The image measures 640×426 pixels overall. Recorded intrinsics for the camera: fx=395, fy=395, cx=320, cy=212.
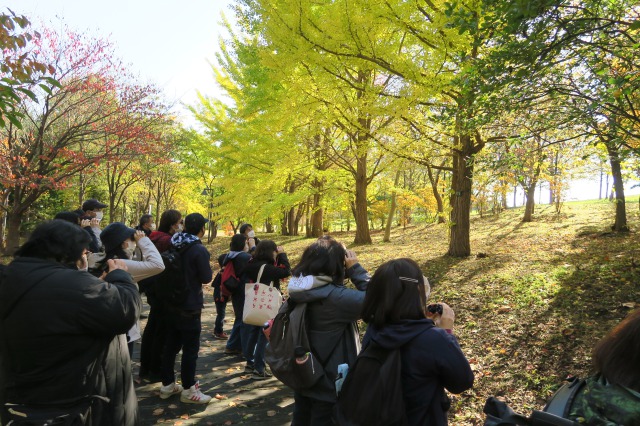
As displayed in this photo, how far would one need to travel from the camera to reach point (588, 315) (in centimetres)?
527

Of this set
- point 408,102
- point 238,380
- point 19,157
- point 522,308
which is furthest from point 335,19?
point 19,157

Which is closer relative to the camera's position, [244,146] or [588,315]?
[588,315]

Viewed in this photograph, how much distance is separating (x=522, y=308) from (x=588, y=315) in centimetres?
83

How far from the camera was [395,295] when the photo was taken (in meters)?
1.92

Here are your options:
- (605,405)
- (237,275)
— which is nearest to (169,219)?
(237,275)

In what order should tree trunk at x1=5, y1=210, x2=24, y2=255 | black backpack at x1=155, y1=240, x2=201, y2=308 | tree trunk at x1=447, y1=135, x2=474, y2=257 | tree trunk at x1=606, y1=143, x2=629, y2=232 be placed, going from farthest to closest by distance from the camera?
1. tree trunk at x1=5, y1=210, x2=24, y2=255
2. tree trunk at x1=606, y1=143, x2=629, y2=232
3. tree trunk at x1=447, y1=135, x2=474, y2=257
4. black backpack at x1=155, y1=240, x2=201, y2=308

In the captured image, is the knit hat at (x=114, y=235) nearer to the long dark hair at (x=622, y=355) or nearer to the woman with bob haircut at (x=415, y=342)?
the woman with bob haircut at (x=415, y=342)

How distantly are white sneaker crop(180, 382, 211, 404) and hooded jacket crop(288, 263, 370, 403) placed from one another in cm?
218

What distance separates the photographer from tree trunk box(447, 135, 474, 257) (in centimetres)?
934

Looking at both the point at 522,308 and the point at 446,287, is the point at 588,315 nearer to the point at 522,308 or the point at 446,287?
the point at 522,308

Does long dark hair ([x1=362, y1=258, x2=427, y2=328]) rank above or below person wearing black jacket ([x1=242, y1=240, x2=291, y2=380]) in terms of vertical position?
above

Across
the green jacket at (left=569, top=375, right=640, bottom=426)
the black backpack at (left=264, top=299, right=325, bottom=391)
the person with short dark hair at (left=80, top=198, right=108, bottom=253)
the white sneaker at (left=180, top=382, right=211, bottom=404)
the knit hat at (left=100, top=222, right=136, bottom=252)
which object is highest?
the person with short dark hair at (left=80, top=198, right=108, bottom=253)

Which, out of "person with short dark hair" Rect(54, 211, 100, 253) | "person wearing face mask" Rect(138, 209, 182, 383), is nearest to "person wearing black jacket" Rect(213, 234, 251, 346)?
"person wearing face mask" Rect(138, 209, 182, 383)

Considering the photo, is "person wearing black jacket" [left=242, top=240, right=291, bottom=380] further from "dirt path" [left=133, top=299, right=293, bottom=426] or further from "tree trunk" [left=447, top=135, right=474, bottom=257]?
"tree trunk" [left=447, top=135, right=474, bottom=257]
